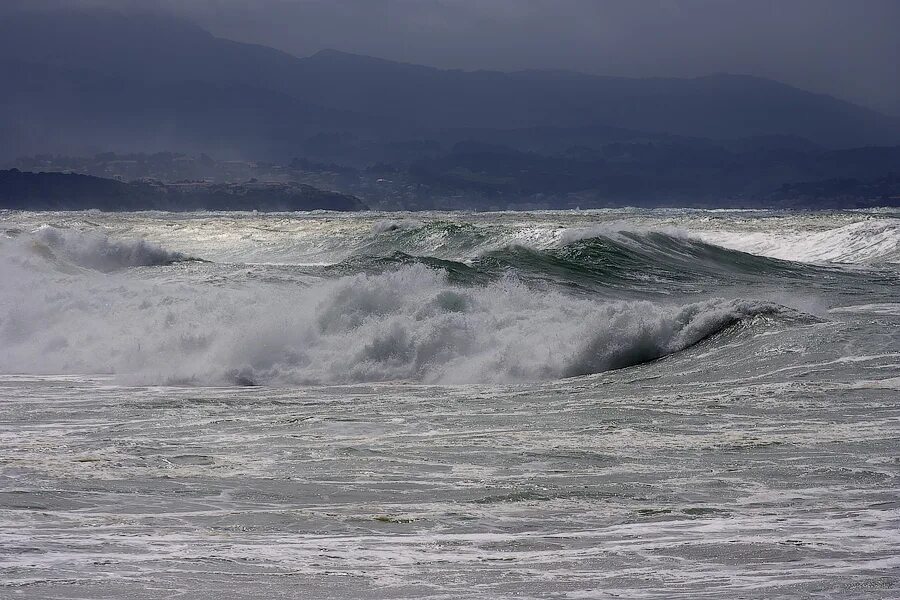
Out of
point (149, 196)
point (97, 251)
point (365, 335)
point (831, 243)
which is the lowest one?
point (365, 335)

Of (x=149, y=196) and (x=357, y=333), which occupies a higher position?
(x=149, y=196)

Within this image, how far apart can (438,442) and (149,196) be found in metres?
144

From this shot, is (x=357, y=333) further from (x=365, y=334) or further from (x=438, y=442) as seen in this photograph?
(x=438, y=442)

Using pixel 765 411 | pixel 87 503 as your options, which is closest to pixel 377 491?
pixel 87 503

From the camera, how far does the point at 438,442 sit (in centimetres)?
1218

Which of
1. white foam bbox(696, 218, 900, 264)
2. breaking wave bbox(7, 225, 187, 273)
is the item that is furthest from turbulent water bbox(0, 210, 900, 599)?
white foam bbox(696, 218, 900, 264)

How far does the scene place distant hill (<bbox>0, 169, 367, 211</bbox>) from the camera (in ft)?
471

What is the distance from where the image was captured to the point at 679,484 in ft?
32.7

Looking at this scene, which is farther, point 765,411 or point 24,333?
point 24,333

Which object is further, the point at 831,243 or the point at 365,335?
the point at 831,243

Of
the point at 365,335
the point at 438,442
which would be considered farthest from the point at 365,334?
the point at 438,442

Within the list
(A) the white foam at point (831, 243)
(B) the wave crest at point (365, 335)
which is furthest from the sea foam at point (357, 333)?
(A) the white foam at point (831, 243)

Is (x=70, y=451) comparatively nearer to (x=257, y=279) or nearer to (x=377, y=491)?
(x=377, y=491)

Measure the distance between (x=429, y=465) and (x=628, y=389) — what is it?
17.7 ft
